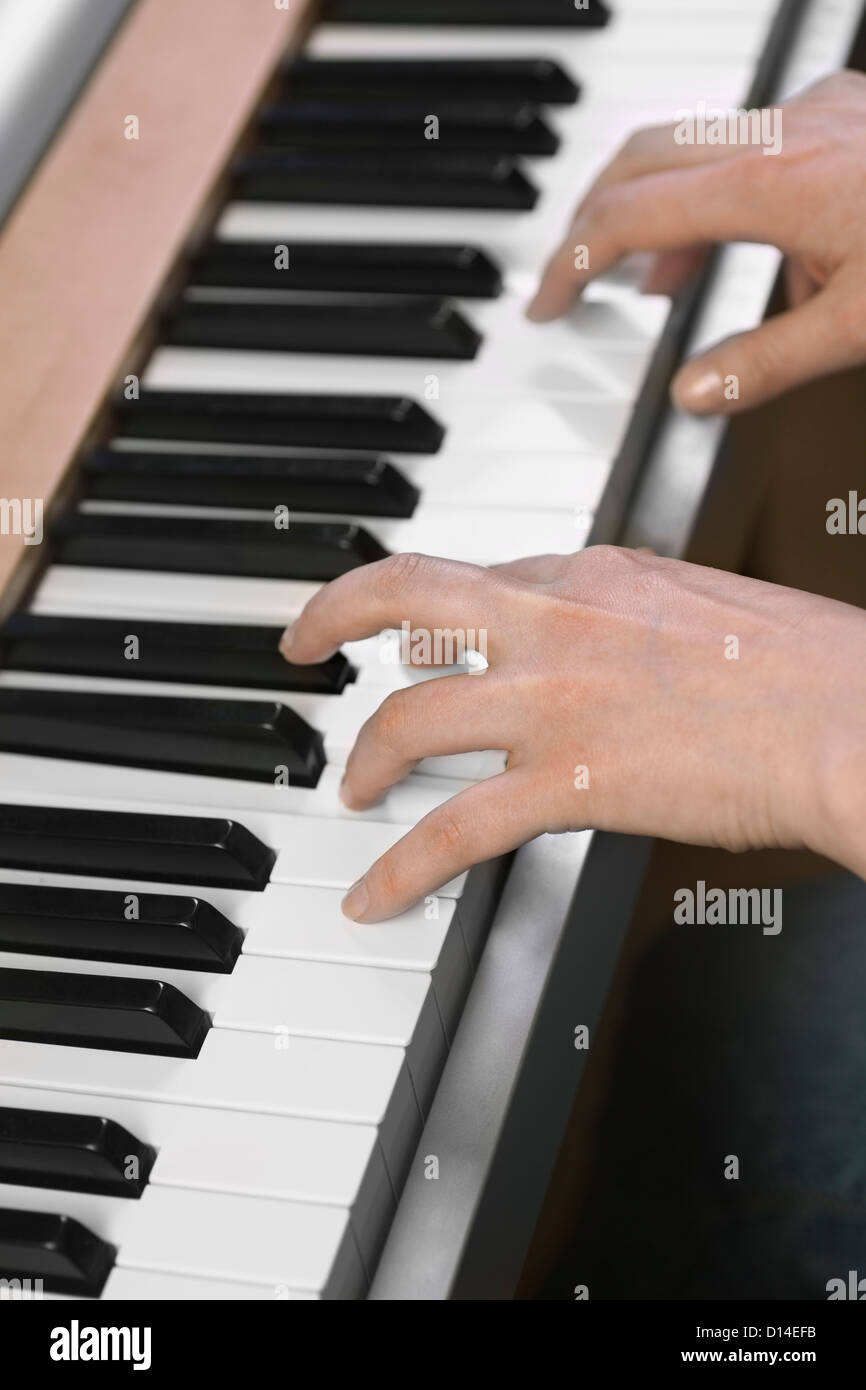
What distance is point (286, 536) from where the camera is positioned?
1431mm

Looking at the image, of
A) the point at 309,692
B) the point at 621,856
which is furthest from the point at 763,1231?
the point at 309,692

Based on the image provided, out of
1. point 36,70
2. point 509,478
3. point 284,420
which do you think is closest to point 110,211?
point 36,70

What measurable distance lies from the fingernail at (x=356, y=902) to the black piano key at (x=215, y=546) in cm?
33

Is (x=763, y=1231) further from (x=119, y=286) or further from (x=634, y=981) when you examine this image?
(x=119, y=286)

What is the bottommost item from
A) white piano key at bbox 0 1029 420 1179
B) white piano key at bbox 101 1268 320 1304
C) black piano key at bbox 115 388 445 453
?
white piano key at bbox 101 1268 320 1304

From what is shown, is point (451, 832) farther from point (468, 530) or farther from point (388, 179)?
point (388, 179)

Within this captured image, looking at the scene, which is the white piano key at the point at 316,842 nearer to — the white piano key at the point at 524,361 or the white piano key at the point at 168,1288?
the white piano key at the point at 168,1288

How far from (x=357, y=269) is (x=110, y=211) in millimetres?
250

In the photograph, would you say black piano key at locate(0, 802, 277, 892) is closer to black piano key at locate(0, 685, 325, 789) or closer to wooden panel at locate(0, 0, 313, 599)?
black piano key at locate(0, 685, 325, 789)

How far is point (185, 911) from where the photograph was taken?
116 cm

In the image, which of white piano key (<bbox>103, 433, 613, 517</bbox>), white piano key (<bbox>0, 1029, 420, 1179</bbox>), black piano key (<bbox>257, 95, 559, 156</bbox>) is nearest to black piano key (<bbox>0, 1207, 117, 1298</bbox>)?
white piano key (<bbox>0, 1029, 420, 1179</bbox>)

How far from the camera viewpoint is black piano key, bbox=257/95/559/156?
1735mm

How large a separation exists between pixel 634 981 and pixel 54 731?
27.4 inches

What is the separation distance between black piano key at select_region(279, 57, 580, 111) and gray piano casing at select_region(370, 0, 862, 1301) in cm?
39
